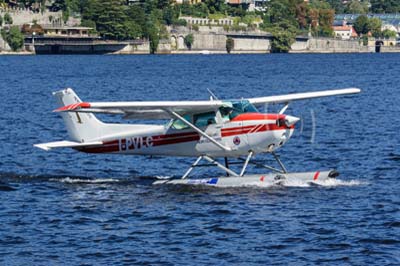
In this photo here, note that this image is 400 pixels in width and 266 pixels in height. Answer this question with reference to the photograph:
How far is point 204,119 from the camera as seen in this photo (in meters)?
27.1

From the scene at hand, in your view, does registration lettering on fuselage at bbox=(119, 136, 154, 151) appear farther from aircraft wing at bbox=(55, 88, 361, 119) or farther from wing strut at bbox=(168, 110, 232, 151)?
wing strut at bbox=(168, 110, 232, 151)

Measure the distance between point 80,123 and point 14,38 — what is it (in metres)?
152

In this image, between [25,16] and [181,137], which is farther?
[25,16]

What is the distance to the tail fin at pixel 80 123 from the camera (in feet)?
92.5

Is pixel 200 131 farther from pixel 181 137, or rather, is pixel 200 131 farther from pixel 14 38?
pixel 14 38

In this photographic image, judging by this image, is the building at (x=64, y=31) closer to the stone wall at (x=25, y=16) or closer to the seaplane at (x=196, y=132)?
the stone wall at (x=25, y=16)

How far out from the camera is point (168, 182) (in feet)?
90.5

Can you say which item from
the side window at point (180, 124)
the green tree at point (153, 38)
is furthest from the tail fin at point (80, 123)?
the green tree at point (153, 38)

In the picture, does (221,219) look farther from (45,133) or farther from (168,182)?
(45,133)

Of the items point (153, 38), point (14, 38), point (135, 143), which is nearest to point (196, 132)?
point (135, 143)

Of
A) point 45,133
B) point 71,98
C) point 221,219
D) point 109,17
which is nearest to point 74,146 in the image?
point 71,98

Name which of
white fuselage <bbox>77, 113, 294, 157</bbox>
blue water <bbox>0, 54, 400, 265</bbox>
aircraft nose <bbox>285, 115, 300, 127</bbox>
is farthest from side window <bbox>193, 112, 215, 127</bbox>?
aircraft nose <bbox>285, 115, 300, 127</bbox>

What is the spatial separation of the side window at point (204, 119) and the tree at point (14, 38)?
153310mm

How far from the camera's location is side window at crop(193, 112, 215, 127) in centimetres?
2698
